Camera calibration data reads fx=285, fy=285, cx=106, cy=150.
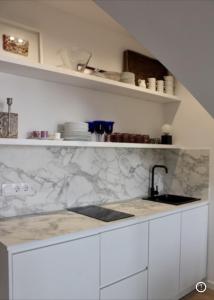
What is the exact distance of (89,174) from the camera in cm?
258

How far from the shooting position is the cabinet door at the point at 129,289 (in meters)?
1.95

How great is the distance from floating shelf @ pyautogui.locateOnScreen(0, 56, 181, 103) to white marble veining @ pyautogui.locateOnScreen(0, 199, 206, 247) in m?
1.05

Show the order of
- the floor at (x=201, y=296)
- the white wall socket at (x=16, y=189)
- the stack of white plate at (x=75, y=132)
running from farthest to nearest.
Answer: the floor at (x=201, y=296) → the stack of white plate at (x=75, y=132) → the white wall socket at (x=16, y=189)

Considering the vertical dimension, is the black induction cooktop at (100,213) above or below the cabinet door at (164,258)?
above

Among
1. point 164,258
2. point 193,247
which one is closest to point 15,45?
point 164,258

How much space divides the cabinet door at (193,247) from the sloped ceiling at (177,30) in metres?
1.51

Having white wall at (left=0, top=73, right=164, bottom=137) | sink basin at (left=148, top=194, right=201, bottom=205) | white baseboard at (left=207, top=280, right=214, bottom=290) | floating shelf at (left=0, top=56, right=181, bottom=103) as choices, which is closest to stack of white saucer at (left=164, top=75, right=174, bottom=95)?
floating shelf at (left=0, top=56, right=181, bottom=103)

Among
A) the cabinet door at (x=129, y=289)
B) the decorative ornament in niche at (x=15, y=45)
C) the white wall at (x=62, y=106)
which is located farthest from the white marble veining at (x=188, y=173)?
the decorative ornament in niche at (x=15, y=45)

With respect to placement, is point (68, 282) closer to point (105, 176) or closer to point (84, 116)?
point (105, 176)

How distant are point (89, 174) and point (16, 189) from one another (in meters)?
0.70

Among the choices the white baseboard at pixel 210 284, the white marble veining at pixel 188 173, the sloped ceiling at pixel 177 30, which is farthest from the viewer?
the white marble veining at pixel 188 173

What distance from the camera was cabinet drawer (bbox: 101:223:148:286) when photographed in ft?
6.34

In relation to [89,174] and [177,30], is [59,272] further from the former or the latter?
[177,30]

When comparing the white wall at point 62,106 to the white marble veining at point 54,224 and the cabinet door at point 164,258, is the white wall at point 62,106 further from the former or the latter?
the cabinet door at point 164,258
